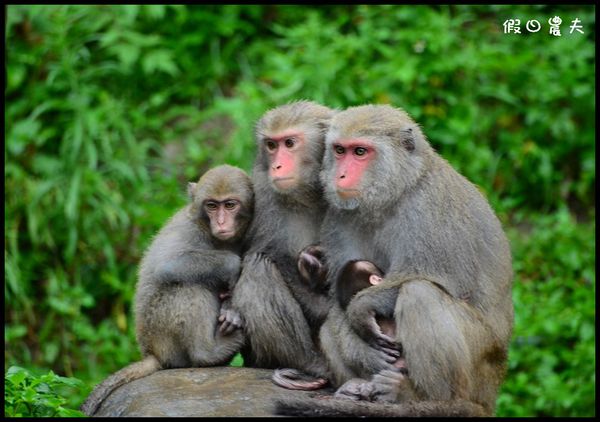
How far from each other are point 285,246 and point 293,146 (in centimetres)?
66

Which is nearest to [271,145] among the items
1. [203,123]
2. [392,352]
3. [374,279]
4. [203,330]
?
[374,279]

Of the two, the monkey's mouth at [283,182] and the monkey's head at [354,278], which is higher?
the monkey's mouth at [283,182]

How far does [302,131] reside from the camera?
22.8 feet

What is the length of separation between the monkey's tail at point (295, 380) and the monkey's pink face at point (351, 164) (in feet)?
3.98

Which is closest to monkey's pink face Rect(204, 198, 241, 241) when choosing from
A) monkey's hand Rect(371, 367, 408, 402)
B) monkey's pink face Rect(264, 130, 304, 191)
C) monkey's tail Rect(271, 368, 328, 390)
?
monkey's pink face Rect(264, 130, 304, 191)

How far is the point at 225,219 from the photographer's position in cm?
706

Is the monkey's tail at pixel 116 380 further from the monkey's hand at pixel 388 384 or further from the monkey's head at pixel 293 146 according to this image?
the monkey's hand at pixel 388 384

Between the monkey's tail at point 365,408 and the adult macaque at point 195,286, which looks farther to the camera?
the adult macaque at point 195,286

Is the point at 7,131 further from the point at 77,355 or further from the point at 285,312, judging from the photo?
the point at 285,312

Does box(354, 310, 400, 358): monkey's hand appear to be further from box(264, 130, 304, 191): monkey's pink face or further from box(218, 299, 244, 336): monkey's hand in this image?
box(264, 130, 304, 191): monkey's pink face

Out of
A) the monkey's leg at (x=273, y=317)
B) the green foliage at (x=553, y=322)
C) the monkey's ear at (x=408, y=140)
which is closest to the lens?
the monkey's ear at (x=408, y=140)

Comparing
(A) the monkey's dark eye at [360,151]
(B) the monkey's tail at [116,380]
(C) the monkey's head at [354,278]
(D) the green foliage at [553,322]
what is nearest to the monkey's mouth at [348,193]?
(A) the monkey's dark eye at [360,151]

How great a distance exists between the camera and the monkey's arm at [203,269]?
22.8 ft

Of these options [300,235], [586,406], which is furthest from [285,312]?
[586,406]
